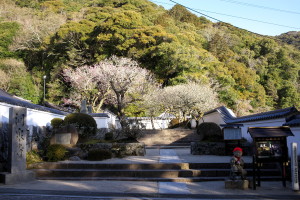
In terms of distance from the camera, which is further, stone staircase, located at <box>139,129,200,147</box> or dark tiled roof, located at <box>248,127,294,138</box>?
stone staircase, located at <box>139,129,200,147</box>

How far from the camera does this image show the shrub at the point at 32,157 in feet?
31.8

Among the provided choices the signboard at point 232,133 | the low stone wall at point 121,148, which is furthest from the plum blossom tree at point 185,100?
the low stone wall at point 121,148

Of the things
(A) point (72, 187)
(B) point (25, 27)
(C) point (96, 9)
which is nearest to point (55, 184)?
(A) point (72, 187)

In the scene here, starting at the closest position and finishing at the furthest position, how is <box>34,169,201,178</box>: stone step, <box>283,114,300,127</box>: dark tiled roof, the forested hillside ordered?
<box>283,114,300,127</box>: dark tiled roof < <box>34,169,201,178</box>: stone step < the forested hillside

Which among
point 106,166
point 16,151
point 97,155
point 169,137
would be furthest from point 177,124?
point 16,151

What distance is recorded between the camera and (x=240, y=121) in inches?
555

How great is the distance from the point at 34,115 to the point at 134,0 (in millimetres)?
44557

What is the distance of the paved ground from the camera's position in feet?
20.4

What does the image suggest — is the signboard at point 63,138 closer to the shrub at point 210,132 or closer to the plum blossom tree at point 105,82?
the shrub at point 210,132

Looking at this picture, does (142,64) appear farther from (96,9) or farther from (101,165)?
(101,165)

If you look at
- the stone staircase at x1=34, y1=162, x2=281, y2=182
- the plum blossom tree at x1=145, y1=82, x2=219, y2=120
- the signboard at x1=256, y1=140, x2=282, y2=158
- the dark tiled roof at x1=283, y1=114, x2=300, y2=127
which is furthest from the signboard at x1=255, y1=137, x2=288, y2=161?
the plum blossom tree at x1=145, y1=82, x2=219, y2=120

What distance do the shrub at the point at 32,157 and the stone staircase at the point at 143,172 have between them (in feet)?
1.98

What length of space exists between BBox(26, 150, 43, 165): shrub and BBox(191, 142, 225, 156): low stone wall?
21.1 ft

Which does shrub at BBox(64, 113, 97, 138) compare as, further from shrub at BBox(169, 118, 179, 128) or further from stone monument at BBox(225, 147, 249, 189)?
shrub at BBox(169, 118, 179, 128)
